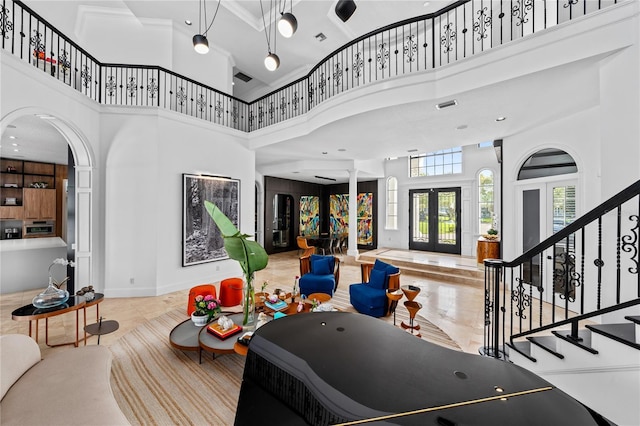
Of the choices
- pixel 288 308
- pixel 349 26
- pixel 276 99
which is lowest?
pixel 288 308

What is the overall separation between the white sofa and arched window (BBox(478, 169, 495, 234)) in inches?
352

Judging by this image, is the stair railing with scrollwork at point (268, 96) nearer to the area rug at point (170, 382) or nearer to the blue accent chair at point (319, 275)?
the blue accent chair at point (319, 275)

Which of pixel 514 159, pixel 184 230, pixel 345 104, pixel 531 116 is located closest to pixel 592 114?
pixel 531 116

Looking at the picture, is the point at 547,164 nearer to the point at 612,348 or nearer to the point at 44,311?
the point at 612,348

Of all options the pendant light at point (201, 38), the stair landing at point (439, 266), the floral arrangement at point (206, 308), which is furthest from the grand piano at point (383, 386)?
the stair landing at point (439, 266)

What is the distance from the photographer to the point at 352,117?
4168 mm

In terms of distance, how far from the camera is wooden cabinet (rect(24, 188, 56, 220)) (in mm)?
6754

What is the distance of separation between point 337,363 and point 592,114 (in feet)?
16.6

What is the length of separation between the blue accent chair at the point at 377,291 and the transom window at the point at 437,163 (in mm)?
5823

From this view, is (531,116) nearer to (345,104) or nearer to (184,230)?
(345,104)

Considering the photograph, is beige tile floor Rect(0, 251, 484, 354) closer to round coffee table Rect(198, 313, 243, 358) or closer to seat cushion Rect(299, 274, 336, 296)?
seat cushion Rect(299, 274, 336, 296)

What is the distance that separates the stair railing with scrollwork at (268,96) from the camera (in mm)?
4160

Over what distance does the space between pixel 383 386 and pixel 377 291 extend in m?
2.87

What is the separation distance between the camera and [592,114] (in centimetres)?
368
